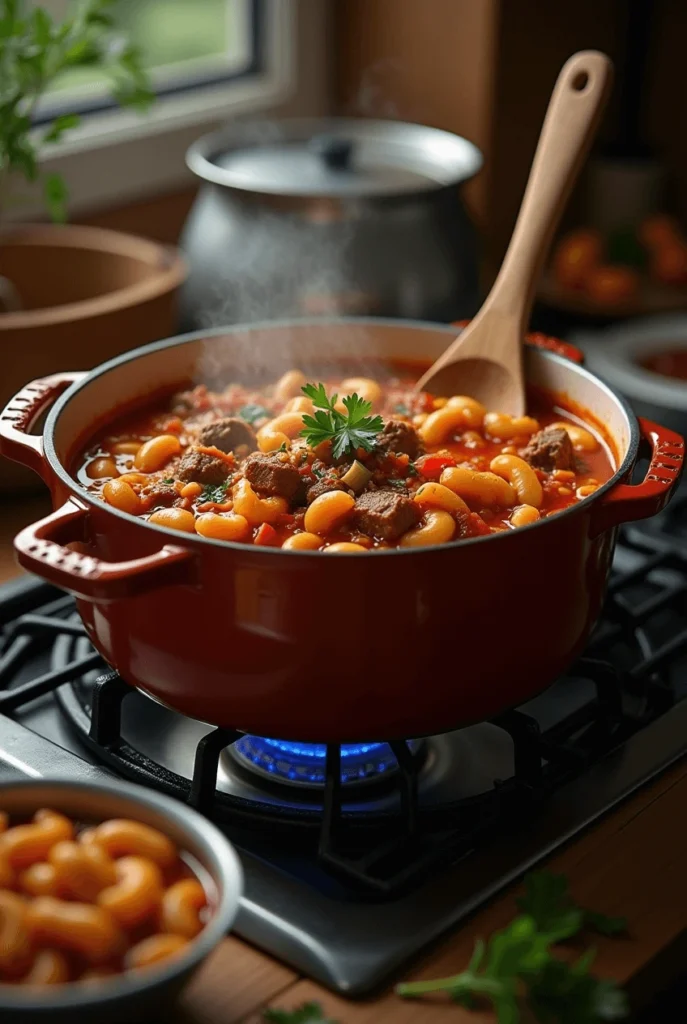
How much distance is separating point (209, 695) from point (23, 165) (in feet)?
2.68

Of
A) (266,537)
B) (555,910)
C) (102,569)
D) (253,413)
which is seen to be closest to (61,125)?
(253,413)

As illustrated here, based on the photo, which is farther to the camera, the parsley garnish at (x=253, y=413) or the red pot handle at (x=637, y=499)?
the parsley garnish at (x=253, y=413)

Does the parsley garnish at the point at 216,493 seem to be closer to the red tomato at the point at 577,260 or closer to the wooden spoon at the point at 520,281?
the wooden spoon at the point at 520,281

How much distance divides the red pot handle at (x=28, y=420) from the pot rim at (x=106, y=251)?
281 mm

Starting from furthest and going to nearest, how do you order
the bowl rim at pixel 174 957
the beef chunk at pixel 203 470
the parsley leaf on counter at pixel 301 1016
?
the beef chunk at pixel 203 470
the parsley leaf on counter at pixel 301 1016
the bowl rim at pixel 174 957

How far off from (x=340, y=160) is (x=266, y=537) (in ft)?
2.96

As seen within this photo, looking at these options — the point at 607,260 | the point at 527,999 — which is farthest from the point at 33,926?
the point at 607,260

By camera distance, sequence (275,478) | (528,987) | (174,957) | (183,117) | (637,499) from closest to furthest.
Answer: (174,957) → (528,987) → (637,499) → (275,478) → (183,117)

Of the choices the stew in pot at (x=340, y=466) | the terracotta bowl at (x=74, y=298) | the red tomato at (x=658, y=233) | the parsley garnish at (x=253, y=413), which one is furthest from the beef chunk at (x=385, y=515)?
the red tomato at (x=658, y=233)

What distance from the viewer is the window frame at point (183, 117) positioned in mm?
2041

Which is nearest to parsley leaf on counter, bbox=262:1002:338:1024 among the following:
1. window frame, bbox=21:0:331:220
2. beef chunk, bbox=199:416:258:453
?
beef chunk, bbox=199:416:258:453

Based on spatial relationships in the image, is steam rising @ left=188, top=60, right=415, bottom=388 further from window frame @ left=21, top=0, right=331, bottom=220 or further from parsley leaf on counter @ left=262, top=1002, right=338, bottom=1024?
parsley leaf on counter @ left=262, top=1002, right=338, bottom=1024

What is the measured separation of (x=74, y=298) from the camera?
182cm

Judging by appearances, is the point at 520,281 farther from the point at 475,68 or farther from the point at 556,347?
the point at 475,68
